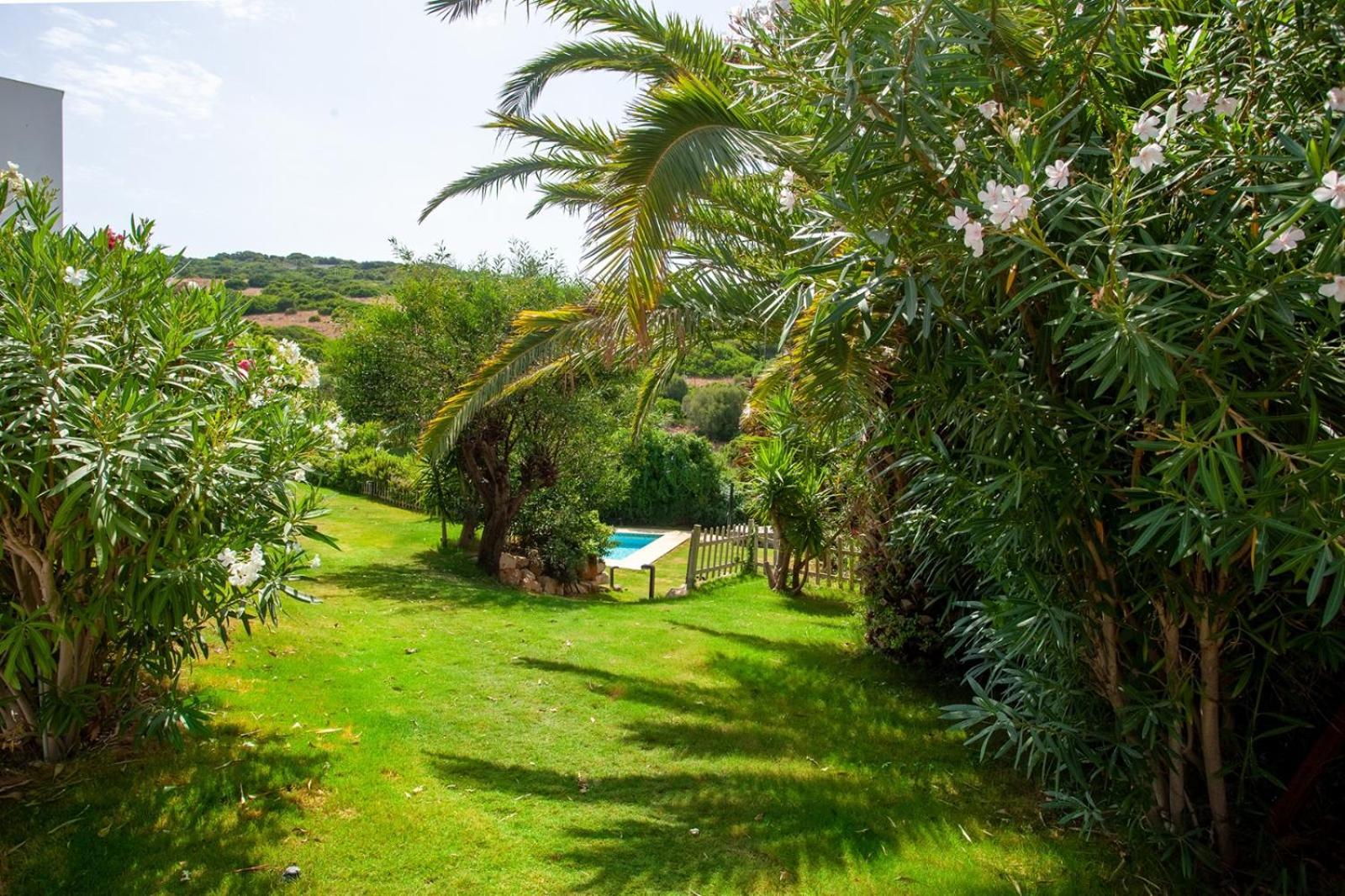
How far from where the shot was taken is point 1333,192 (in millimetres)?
1760

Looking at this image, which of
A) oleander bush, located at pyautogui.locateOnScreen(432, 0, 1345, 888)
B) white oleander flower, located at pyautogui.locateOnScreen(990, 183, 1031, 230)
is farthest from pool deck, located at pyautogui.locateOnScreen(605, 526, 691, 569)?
white oleander flower, located at pyautogui.locateOnScreen(990, 183, 1031, 230)

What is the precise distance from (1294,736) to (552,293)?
35.2 ft

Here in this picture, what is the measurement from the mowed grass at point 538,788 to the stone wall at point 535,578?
523cm

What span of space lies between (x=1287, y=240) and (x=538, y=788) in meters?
3.75

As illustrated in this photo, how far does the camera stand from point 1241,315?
224cm

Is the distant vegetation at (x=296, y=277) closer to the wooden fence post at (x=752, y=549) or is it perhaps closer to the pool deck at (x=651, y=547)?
the pool deck at (x=651, y=547)

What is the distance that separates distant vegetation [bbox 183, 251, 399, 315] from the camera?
1393 inches

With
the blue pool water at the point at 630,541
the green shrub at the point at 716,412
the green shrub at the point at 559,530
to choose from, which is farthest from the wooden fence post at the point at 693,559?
the green shrub at the point at 716,412

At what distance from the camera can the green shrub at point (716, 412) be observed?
34.1 meters

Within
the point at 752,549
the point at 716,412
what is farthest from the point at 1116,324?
the point at 716,412

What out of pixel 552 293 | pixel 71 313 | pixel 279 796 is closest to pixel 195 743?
pixel 279 796

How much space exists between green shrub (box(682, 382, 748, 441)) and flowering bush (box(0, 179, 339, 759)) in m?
30.4

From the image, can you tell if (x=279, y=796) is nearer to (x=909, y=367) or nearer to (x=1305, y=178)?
(x=909, y=367)

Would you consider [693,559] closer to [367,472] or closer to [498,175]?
[498,175]
